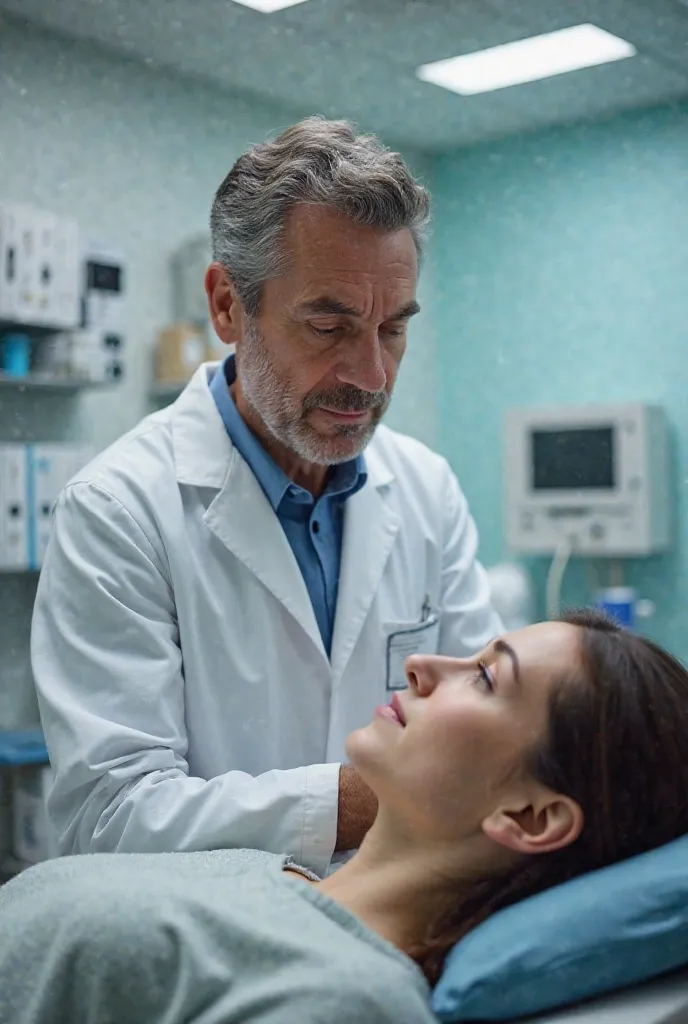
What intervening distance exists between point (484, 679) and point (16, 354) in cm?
163

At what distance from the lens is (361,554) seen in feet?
4.91

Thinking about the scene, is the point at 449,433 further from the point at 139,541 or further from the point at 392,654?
the point at 139,541

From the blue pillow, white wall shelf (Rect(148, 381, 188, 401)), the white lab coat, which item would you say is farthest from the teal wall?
the blue pillow

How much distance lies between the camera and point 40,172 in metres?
2.26

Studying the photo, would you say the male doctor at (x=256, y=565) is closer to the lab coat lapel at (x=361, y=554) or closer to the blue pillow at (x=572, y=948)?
the lab coat lapel at (x=361, y=554)

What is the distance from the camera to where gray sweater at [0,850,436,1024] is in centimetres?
88

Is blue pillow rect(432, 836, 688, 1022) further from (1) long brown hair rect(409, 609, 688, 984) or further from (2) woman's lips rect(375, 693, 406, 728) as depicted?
(2) woman's lips rect(375, 693, 406, 728)

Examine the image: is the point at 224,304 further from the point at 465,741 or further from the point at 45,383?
the point at 45,383

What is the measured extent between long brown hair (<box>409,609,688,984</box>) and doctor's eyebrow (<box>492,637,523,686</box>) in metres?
0.04

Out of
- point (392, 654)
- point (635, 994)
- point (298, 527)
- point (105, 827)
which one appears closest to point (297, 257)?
point (298, 527)

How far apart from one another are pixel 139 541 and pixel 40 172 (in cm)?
125

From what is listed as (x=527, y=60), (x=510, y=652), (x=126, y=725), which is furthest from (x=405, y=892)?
(x=527, y=60)

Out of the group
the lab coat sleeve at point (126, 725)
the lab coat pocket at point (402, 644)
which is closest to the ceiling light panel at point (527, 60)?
the lab coat pocket at point (402, 644)

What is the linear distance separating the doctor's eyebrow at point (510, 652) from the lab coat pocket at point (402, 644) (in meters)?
0.40
